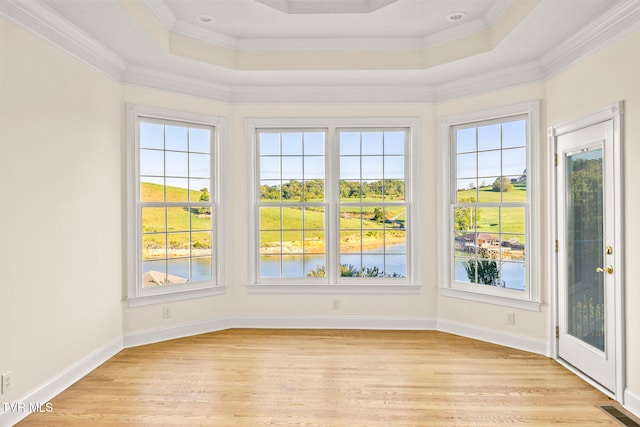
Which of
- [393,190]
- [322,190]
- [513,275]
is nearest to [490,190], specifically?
[513,275]

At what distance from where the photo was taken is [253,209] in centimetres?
518

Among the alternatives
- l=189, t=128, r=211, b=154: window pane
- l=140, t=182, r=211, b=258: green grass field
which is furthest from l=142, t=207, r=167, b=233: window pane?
l=189, t=128, r=211, b=154: window pane

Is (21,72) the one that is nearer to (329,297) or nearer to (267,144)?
(267,144)

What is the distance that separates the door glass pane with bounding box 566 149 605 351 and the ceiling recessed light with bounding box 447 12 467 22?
60.2 inches

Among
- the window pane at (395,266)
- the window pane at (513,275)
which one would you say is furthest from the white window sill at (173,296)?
the window pane at (513,275)

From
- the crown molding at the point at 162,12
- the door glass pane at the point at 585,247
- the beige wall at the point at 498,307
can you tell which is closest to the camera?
the door glass pane at the point at 585,247

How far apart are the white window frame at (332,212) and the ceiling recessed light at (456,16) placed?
48.0 inches

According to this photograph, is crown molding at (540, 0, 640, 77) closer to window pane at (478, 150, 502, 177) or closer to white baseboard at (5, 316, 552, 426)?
window pane at (478, 150, 502, 177)

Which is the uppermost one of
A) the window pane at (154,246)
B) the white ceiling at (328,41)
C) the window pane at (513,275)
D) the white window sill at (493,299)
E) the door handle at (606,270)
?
the white ceiling at (328,41)

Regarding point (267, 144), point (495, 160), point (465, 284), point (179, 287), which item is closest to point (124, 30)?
point (267, 144)

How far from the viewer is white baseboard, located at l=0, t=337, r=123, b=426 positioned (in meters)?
2.91

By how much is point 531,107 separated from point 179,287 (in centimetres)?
395

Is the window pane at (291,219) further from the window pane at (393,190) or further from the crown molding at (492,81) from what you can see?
the crown molding at (492,81)

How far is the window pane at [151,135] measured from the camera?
459cm
